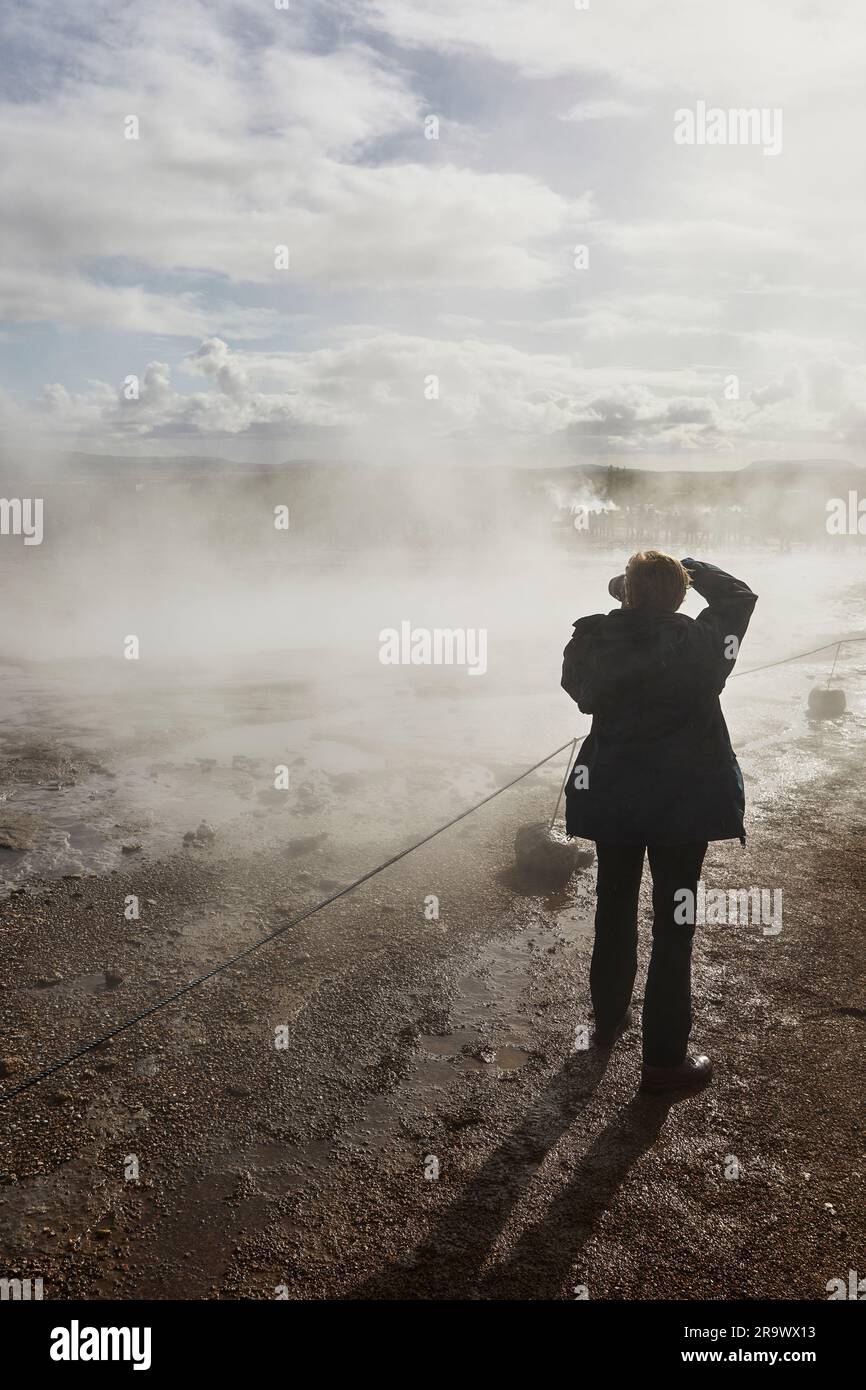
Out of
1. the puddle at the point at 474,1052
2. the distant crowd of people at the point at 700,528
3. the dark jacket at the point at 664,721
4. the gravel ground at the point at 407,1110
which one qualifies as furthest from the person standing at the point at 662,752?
the distant crowd of people at the point at 700,528

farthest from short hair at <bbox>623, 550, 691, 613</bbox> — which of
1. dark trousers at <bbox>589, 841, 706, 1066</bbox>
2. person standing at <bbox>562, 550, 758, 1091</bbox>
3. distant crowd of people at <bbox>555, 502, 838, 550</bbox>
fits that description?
distant crowd of people at <bbox>555, 502, 838, 550</bbox>

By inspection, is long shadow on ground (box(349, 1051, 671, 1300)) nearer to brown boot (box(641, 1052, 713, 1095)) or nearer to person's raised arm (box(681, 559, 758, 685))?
brown boot (box(641, 1052, 713, 1095))

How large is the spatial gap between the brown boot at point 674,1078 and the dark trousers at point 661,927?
2 cm

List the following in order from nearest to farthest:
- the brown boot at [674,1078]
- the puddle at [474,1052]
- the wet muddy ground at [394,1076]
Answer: the wet muddy ground at [394,1076] → the brown boot at [674,1078] → the puddle at [474,1052]

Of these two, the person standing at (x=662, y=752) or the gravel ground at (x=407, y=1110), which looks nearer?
the gravel ground at (x=407, y=1110)

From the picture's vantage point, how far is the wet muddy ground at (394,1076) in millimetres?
2174

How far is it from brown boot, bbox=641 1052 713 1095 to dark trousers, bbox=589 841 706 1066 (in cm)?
2

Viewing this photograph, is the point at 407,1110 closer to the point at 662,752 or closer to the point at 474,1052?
the point at 474,1052

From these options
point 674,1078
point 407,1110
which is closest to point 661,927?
point 674,1078

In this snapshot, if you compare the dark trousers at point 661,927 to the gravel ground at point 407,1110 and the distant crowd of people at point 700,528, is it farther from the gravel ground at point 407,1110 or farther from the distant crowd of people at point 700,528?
the distant crowd of people at point 700,528

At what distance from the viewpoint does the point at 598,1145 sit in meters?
2.55

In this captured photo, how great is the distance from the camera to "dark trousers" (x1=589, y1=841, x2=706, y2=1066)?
2.71 meters
